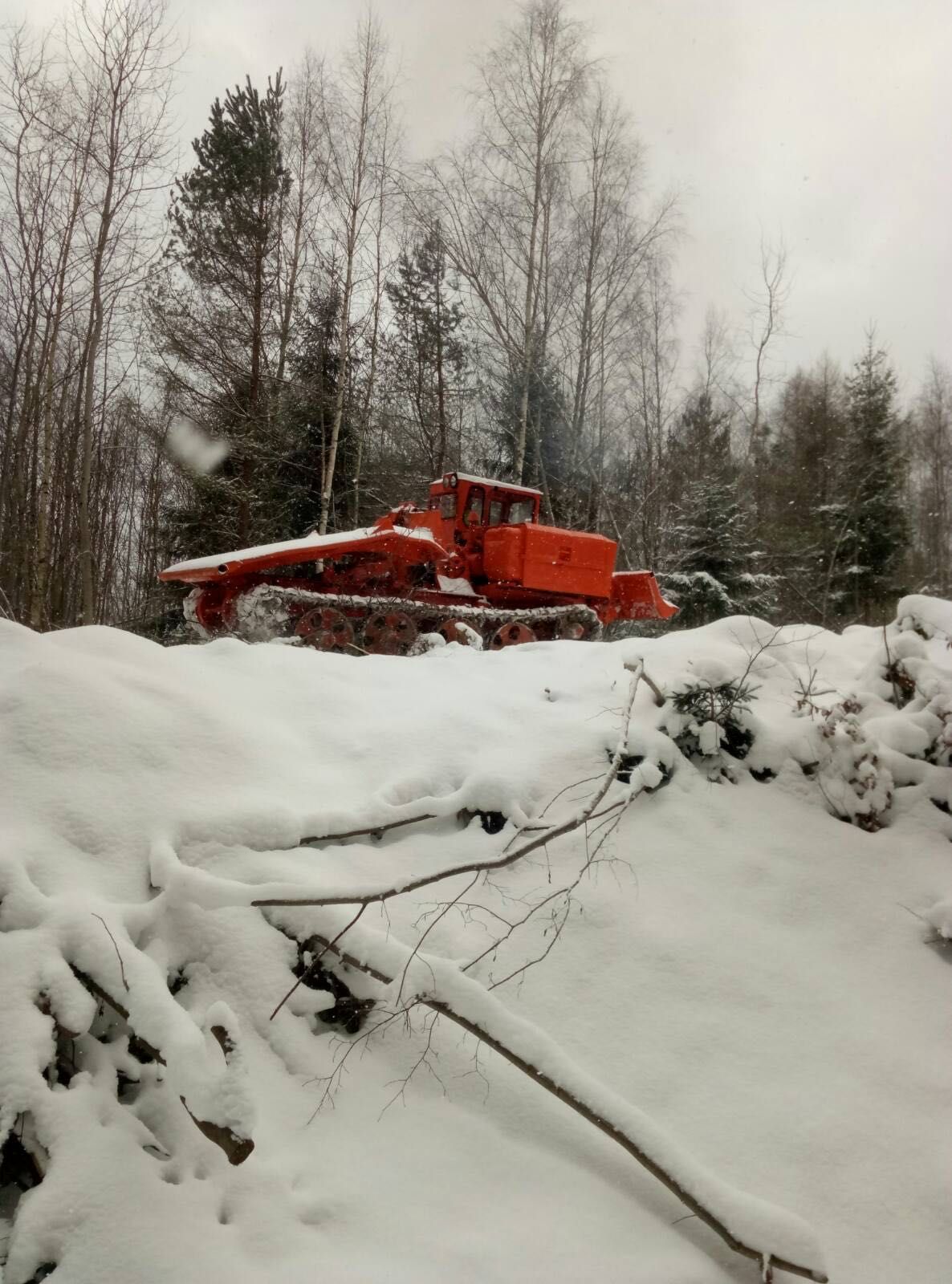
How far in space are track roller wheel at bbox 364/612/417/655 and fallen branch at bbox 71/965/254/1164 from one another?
700 centimetres

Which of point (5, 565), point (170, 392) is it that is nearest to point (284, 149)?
point (170, 392)

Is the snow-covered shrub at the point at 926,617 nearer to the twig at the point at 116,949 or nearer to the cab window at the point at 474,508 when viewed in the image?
the twig at the point at 116,949

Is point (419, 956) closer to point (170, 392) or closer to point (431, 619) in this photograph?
point (431, 619)

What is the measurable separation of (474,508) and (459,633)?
222 cm

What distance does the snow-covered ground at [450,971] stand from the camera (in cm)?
190

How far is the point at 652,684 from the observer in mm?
4023

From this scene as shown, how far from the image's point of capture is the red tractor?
8.63 m

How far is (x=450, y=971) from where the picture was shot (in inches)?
91.9

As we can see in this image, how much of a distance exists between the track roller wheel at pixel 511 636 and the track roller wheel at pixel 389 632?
51.2 inches

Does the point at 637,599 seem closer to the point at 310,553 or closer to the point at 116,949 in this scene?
the point at 310,553

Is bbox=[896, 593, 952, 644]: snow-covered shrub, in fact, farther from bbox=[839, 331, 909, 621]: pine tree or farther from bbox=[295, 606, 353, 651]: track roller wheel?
bbox=[839, 331, 909, 621]: pine tree

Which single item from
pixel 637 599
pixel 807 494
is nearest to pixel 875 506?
pixel 807 494

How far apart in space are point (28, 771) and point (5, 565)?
13341mm

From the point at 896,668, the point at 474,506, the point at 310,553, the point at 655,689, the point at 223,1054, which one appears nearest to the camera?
the point at 223,1054
